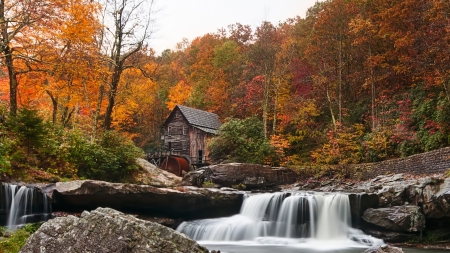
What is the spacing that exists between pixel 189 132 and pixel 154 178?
53.1ft

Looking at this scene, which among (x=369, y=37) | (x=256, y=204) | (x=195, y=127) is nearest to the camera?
(x=256, y=204)

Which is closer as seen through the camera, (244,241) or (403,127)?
(244,241)

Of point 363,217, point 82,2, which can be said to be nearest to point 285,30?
point 82,2

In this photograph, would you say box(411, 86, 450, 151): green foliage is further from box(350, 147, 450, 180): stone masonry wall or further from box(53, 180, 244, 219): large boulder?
box(53, 180, 244, 219): large boulder

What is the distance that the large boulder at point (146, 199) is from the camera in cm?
1006

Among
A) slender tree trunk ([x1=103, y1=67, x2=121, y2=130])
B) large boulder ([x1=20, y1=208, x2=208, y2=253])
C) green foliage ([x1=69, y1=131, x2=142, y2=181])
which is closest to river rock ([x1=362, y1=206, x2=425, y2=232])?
large boulder ([x1=20, y1=208, x2=208, y2=253])

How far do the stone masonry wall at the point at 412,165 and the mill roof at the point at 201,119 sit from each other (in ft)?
52.5

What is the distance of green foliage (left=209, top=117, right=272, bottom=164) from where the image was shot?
2358cm

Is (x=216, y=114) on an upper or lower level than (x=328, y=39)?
lower

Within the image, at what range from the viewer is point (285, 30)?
3944cm

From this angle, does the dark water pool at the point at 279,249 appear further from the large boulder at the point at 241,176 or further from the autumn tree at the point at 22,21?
the autumn tree at the point at 22,21

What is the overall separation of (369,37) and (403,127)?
26.0 feet

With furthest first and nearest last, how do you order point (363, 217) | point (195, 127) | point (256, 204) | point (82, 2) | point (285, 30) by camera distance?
1. point (285, 30)
2. point (195, 127)
3. point (82, 2)
4. point (256, 204)
5. point (363, 217)

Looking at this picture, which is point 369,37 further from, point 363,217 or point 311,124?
point 363,217
